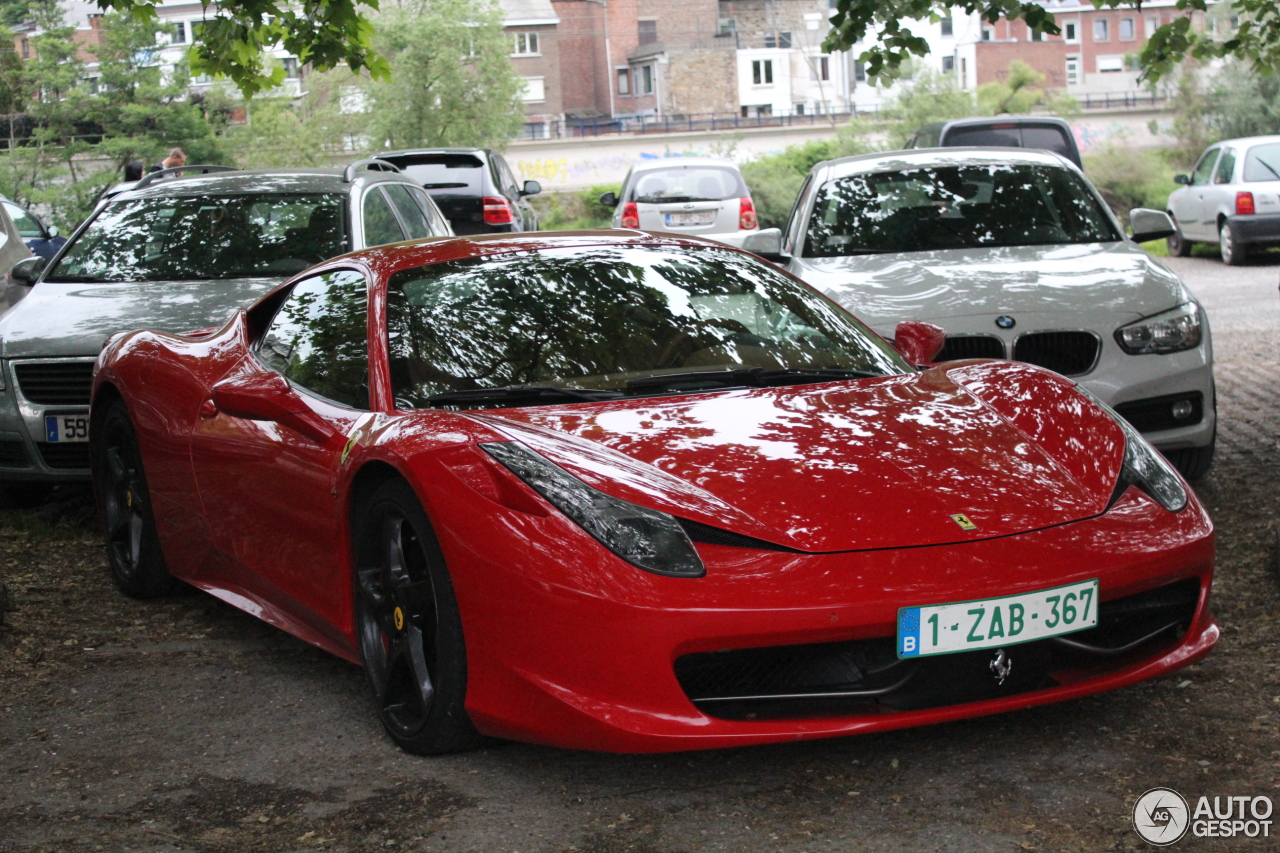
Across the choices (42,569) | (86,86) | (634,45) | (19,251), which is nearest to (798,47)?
(634,45)

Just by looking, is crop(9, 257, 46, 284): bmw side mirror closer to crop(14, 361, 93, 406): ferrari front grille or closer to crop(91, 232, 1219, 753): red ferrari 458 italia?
crop(14, 361, 93, 406): ferrari front grille

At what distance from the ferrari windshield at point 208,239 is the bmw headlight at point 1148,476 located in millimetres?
4614

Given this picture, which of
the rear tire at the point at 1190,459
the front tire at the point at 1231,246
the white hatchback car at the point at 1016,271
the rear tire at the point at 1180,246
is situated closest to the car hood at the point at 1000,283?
the white hatchback car at the point at 1016,271

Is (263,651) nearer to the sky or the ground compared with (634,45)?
nearer to the ground

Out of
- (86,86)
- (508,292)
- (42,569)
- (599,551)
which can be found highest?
(86,86)

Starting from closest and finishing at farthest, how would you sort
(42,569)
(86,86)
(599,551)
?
(599,551) → (42,569) → (86,86)

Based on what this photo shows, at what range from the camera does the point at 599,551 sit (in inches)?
126

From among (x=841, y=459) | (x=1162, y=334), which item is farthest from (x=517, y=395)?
(x=1162, y=334)

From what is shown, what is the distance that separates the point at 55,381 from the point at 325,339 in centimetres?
272

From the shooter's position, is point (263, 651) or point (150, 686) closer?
point (150, 686)

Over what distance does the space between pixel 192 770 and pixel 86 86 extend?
3941 centimetres

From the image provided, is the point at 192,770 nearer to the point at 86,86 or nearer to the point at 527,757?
the point at 527,757

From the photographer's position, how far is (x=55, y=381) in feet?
21.8

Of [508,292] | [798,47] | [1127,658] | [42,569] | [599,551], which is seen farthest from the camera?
[798,47]
